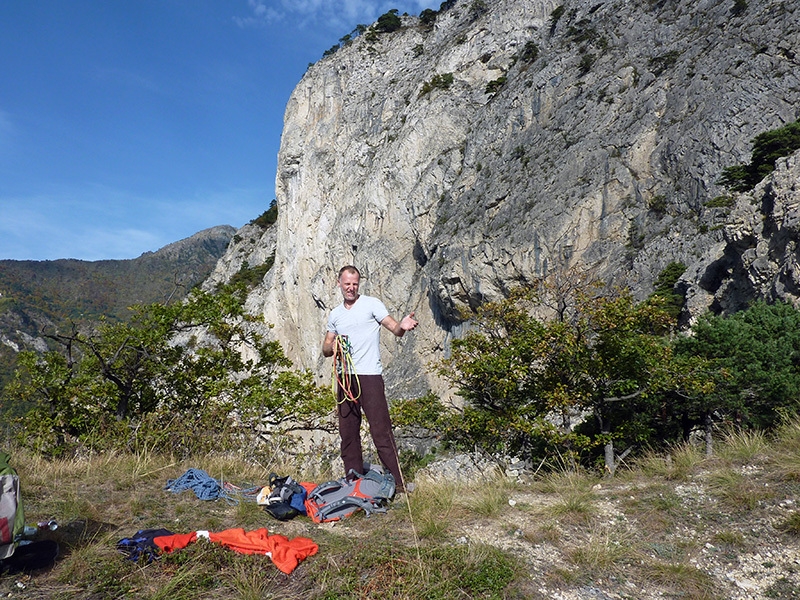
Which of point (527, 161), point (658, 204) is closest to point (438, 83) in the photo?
point (527, 161)

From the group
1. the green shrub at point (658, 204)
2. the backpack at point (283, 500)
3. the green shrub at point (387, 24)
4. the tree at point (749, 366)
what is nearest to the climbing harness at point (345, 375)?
the backpack at point (283, 500)

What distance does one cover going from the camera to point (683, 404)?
922cm

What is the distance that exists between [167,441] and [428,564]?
4.40 meters

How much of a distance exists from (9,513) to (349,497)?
6.62ft

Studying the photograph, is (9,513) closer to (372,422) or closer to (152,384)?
(372,422)

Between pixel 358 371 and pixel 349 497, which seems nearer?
pixel 349 497

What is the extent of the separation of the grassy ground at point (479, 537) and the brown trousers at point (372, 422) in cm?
39

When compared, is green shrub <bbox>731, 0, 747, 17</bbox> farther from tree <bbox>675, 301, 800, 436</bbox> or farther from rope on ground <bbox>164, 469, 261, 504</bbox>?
rope on ground <bbox>164, 469, 261, 504</bbox>

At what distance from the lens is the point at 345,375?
4.18 m

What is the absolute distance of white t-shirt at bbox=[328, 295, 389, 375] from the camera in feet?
13.5

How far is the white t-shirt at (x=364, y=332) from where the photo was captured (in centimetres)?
411

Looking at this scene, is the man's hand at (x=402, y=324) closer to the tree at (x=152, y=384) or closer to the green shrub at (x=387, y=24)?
the tree at (x=152, y=384)

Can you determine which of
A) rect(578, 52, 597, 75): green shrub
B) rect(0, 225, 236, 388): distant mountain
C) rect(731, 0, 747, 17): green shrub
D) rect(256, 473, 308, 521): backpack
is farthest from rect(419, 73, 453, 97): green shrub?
rect(0, 225, 236, 388): distant mountain

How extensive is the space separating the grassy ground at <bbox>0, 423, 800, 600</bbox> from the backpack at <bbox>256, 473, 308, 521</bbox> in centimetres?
7
